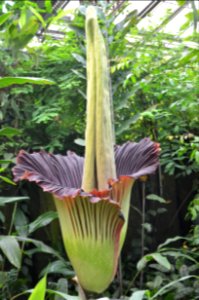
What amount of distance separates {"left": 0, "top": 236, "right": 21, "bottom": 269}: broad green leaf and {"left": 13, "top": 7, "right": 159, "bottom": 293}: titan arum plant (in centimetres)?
47

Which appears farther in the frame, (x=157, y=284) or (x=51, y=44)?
(x=51, y=44)

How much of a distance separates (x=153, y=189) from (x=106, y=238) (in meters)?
1.35

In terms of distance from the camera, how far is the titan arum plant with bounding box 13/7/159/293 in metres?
0.64

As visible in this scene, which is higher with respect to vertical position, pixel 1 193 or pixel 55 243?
pixel 1 193

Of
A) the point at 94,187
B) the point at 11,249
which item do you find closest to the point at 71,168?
the point at 94,187

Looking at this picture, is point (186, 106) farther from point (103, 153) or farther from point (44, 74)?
point (103, 153)

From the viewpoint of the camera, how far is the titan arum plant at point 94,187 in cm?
64

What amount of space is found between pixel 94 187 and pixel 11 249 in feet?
1.88

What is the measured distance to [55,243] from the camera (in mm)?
1687

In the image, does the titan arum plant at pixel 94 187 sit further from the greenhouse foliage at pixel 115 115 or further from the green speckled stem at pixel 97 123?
the greenhouse foliage at pixel 115 115

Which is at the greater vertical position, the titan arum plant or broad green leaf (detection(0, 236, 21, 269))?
the titan arum plant

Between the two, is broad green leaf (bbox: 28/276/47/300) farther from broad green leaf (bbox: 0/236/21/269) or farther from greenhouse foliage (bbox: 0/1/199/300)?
greenhouse foliage (bbox: 0/1/199/300)

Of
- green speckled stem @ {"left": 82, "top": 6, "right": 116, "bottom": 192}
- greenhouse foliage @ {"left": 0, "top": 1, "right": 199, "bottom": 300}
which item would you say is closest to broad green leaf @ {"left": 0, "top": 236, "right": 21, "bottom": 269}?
greenhouse foliage @ {"left": 0, "top": 1, "right": 199, "bottom": 300}

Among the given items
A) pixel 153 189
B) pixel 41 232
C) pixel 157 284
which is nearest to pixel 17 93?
pixel 41 232
